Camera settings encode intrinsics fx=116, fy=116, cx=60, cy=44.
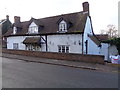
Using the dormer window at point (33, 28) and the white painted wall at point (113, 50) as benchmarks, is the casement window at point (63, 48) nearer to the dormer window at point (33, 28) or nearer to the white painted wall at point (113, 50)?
the dormer window at point (33, 28)

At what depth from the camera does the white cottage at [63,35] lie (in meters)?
17.0

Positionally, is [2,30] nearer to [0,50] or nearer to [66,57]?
[0,50]

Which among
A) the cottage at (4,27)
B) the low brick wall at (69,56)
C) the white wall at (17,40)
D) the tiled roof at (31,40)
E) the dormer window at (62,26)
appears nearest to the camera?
the low brick wall at (69,56)

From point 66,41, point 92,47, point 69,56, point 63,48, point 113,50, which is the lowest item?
point 69,56

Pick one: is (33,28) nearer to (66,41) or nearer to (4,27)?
(66,41)

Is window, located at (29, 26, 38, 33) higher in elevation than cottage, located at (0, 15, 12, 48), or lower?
lower

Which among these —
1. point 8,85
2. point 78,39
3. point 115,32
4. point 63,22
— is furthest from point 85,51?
point 115,32

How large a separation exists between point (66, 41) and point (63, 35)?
108 cm

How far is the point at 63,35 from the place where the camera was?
18109 millimetres

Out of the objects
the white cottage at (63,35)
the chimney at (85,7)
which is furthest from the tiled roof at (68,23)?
the chimney at (85,7)

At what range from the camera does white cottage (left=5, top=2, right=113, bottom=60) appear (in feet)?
55.9

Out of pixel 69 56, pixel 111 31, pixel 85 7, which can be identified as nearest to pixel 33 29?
pixel 85 7

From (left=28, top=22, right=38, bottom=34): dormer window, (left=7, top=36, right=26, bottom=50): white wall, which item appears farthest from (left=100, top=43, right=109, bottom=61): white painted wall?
(left=7, top=36, right=26, bottom=50): white wall

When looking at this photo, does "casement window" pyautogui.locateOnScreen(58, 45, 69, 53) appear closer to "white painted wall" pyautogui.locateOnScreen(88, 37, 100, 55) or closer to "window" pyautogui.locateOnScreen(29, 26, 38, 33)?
"white painted wall" pyautogui.locateOnScreen(88, 37, 100, 55)
